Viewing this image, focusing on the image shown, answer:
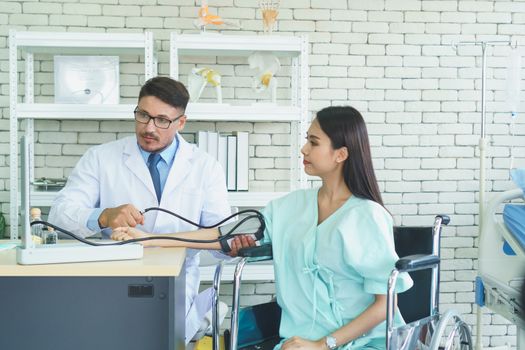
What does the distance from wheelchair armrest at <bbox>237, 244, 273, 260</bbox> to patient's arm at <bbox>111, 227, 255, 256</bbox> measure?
0.22ft

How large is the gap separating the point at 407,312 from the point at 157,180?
1.03m

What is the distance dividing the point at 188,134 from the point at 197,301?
1.40m

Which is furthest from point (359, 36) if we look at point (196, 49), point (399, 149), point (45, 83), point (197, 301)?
point (197, 301)

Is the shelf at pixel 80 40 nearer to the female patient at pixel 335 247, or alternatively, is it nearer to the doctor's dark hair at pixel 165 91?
the doctor's dark hair at pixel 165 91

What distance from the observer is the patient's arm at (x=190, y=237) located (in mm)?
2002

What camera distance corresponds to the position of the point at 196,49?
129 inches

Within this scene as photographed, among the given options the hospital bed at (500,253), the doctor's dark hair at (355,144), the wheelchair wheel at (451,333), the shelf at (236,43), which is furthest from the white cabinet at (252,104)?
the wheelchair wheel at (451,333)

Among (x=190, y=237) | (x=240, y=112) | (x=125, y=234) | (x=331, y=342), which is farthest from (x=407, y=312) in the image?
(x=240, y=112)

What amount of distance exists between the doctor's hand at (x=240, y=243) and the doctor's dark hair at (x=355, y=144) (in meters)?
0.36

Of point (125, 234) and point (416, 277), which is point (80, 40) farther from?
point (416, 277)

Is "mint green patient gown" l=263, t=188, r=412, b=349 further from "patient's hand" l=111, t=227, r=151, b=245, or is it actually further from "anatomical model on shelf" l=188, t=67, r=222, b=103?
"anatomical model on shelf" l=188, t=67, r=222, b=103

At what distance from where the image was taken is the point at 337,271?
1.93 m

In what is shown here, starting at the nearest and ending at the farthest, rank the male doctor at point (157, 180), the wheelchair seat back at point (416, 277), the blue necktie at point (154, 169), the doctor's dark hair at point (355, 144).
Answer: the doctor's dark hair at point (355, 144) → the wheelchair seat back at point (416, 277) → the male doctor at point (157, 180) → the blue necktie at point (154, 169)

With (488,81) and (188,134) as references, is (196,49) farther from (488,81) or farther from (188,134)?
(488,81)
